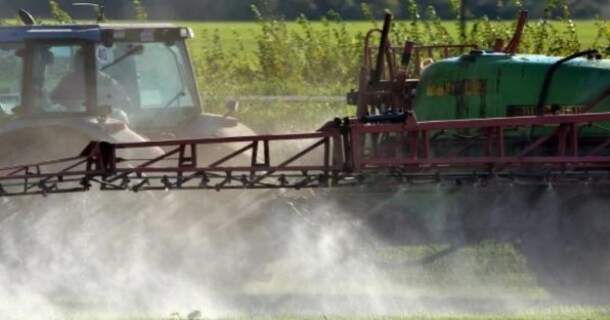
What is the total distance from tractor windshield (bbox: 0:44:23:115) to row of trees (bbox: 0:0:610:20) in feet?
68.2

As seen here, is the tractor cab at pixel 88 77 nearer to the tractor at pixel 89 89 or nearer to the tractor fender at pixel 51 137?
the tractor at pixel 89 89

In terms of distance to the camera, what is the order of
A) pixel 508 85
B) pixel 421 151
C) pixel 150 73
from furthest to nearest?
1. pixel 150 73
2. pixel 508 85
3. pixel 421 151

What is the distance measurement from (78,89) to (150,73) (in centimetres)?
105

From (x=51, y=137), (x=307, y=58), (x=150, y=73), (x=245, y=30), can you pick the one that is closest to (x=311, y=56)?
(x=307, y=58)

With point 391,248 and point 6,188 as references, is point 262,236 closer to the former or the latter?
point 391,248

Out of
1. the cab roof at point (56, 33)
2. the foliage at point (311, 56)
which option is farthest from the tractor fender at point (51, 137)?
the foliage at point (311, 56)

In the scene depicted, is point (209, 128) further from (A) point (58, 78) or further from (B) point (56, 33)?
(B) point (56, 33)

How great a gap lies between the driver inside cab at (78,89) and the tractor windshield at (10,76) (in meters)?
0.37

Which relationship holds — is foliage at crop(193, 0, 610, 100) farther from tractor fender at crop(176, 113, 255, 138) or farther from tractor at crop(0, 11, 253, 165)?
tractor at crop(0, 11, 253, 165)

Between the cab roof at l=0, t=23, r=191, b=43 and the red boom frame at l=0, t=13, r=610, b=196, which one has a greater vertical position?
the cab roof at l=0, t=23, r=191, b=43

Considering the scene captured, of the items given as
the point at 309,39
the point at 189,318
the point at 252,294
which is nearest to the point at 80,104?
the point at 252,294

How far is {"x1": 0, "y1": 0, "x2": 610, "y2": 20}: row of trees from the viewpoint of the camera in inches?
1350

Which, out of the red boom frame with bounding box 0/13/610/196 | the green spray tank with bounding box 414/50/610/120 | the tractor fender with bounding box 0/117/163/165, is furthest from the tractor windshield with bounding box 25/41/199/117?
the green spray tank with bounding box 414/50/610/120

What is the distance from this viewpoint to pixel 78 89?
12906mm
